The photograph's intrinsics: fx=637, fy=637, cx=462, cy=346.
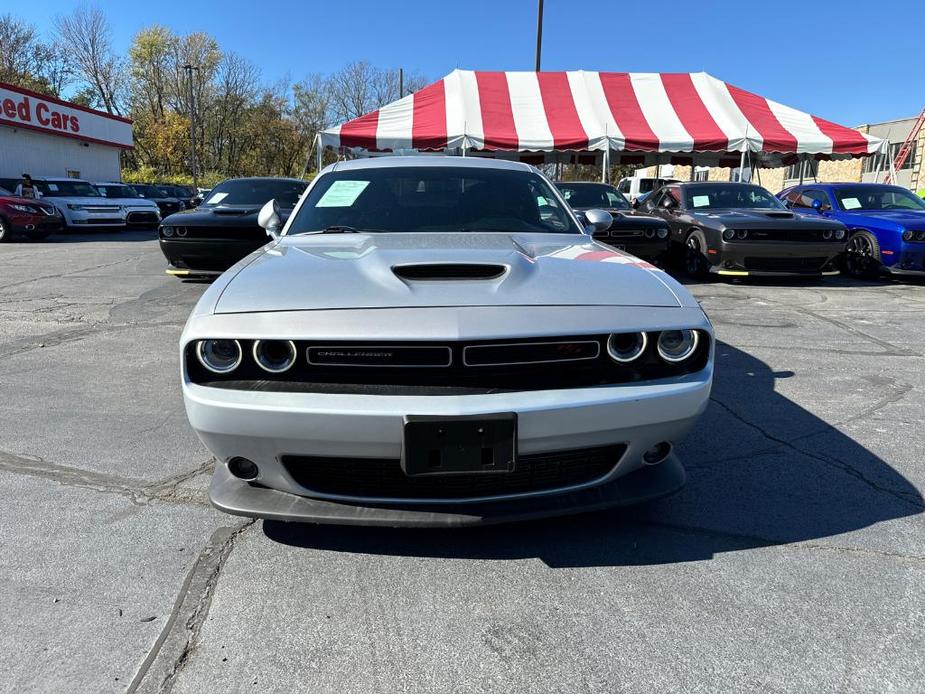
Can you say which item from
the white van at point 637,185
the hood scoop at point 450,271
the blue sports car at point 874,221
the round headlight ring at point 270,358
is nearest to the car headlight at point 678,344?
the hood scoop at point 450,271

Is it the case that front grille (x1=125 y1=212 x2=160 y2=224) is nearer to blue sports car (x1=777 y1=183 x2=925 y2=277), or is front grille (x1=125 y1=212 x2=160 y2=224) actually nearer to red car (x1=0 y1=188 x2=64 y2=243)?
red car (x1=0 y1=188 x2=64 y2=243)

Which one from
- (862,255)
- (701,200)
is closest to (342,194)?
(701,200)

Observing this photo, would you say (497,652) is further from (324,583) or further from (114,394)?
(114,394)

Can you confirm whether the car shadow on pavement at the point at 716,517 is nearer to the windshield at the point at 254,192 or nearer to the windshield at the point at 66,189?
the windshield at the point at 254,192

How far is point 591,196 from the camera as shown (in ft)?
35.3

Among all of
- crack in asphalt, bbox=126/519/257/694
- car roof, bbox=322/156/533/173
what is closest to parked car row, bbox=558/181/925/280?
car roof, bbox=322/156/533/173

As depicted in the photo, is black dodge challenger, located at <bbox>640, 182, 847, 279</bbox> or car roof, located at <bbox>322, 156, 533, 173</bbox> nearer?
car roof, located at <bbox>322, 156, 533, 173</bbox>

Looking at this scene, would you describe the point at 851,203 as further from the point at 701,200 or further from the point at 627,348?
the point at 627,348

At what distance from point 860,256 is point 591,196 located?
4.26 metres

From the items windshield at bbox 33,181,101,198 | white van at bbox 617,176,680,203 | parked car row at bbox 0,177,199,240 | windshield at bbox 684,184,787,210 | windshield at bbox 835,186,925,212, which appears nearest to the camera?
windshield at bbox 684,184,787,210

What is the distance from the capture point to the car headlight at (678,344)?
2229 mm

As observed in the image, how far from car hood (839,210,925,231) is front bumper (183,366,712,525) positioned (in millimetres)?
8930

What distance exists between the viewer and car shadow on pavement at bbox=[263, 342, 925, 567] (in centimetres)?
239

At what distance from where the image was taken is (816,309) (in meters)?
7.58
